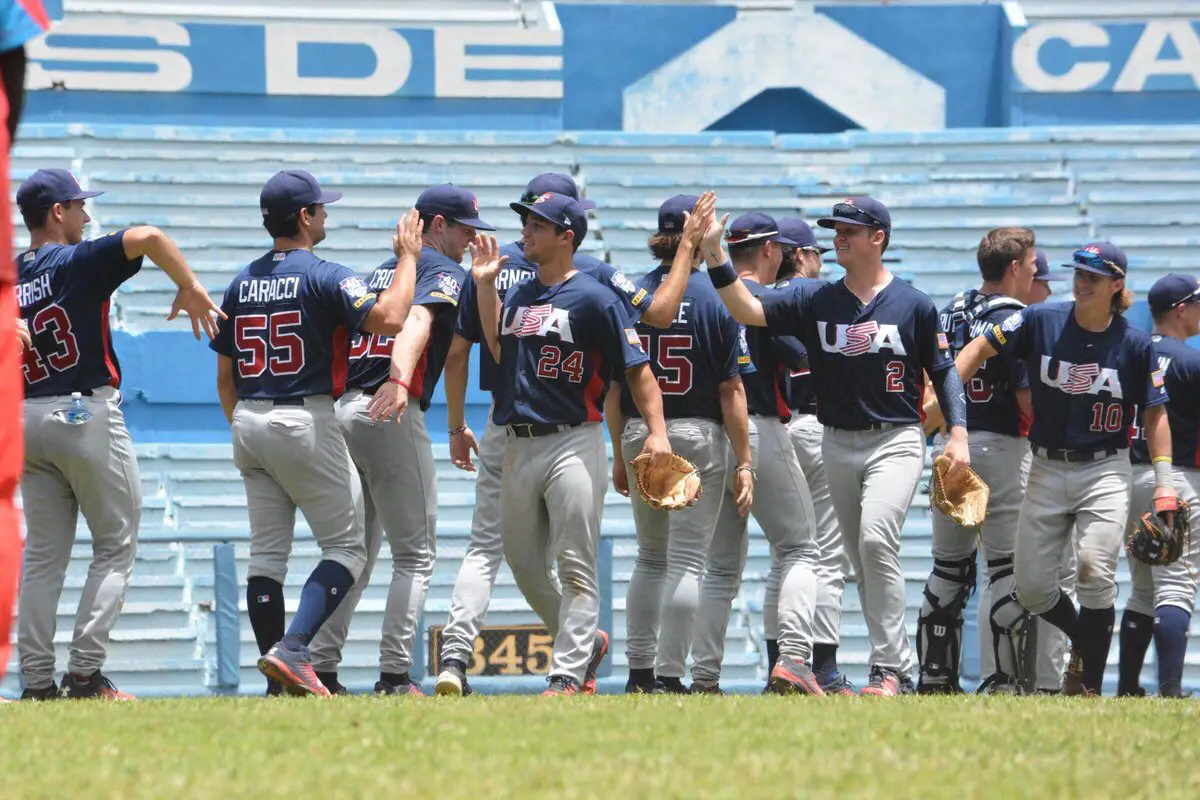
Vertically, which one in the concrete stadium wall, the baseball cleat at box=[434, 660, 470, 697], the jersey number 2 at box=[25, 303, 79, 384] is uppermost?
the concrete stadium wall

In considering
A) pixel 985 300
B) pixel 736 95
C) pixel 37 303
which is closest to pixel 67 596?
pixel 37 303

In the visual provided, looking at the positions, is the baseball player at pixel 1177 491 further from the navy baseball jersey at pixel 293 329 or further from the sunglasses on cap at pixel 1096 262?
the navy baseball jersey at pixel 293 329

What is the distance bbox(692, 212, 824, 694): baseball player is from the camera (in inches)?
279

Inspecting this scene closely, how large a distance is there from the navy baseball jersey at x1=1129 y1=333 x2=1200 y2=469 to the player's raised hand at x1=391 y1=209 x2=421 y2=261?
161 inches

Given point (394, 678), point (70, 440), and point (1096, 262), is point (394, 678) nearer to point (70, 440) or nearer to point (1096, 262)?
point (70, 440)

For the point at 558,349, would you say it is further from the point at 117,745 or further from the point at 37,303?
the point at 117,745

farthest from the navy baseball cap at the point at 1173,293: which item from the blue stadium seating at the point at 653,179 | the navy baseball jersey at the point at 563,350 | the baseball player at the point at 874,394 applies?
the blue stadium seating at the point at 653,179

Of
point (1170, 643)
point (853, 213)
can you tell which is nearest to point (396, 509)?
point (853, 213)

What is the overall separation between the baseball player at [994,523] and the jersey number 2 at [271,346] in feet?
10.7

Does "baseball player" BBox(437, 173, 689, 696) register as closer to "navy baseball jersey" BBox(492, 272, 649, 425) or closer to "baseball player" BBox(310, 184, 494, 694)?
"baseball player" BBox(310, 184, 494, 694)

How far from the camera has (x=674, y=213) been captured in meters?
7.30

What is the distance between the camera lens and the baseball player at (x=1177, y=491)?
811 centimetres

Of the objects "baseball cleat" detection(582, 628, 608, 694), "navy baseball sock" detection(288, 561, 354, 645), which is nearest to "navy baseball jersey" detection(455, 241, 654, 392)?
"navy baseball sock" detection(288, 561, 354, 645)

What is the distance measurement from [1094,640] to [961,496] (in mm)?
1069
